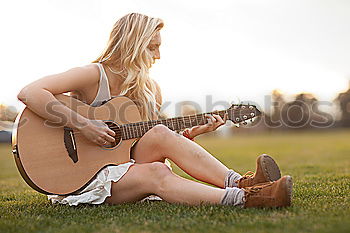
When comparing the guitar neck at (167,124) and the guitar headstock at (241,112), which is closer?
the guitar neck at (167,124)

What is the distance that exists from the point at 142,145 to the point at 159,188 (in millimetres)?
430

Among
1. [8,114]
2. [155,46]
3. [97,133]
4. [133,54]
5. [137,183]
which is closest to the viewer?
[137,183]

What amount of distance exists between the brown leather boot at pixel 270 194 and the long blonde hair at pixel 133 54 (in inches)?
44.7

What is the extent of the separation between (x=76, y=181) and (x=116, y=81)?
878 mm

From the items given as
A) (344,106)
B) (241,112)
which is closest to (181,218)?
(241,112)

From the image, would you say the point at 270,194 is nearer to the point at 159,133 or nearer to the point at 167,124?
the point at 159,133

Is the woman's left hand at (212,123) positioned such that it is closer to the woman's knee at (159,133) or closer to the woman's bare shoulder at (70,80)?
the woman's knee at (159,133)

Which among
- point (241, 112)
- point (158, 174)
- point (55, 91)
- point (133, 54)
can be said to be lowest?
point (158, 174)

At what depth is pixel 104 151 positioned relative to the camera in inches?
125

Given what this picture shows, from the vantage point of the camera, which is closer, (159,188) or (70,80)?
(159,188)

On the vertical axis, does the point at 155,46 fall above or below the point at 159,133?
above

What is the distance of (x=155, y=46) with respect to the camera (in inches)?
141

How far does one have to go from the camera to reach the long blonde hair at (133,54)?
11.2 ft

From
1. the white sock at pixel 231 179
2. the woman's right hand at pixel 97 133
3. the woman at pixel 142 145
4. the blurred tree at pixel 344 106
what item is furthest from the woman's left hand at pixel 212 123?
the blurred tree at pixel 344 106
